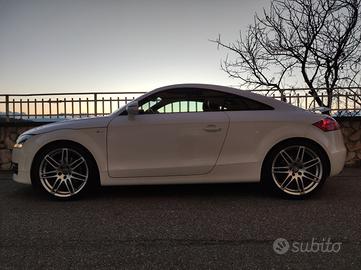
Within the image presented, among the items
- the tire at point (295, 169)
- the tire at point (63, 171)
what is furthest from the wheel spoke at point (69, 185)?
the tire at point (295, 169)

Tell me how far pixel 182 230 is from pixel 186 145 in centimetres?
142

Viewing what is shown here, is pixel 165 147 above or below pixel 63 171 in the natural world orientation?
above

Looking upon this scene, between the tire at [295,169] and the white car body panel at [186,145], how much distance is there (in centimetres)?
9

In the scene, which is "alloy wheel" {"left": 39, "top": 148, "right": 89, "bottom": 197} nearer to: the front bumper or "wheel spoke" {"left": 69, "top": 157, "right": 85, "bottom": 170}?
"wheel spoke" {"left": 69, "top": 157, "right": 85, "bottom": 170}

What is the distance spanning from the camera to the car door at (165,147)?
202 inches

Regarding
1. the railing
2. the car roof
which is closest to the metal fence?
the railing

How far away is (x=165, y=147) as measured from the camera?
514cm

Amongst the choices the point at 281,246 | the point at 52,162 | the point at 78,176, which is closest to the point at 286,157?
the point at 281,246

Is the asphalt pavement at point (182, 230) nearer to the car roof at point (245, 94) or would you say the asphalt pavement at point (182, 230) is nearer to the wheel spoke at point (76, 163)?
the wheel spoke at point (76, 163)

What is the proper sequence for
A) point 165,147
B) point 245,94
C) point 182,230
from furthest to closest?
point 245,94 < point 165,147 < point 182,230

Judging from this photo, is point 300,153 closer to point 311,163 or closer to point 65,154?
point 311,163

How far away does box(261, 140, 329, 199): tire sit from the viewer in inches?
202

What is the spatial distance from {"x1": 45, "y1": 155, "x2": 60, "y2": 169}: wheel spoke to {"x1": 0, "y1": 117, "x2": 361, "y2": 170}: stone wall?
3642 mm

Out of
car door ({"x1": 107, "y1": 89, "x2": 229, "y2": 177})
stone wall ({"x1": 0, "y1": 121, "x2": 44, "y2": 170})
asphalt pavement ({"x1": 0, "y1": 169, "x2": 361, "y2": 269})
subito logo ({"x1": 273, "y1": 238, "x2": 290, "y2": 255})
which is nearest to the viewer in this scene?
asphalt pavement ({"x1": 0, "y1": 169, "x2": 361, "y2": 269})
